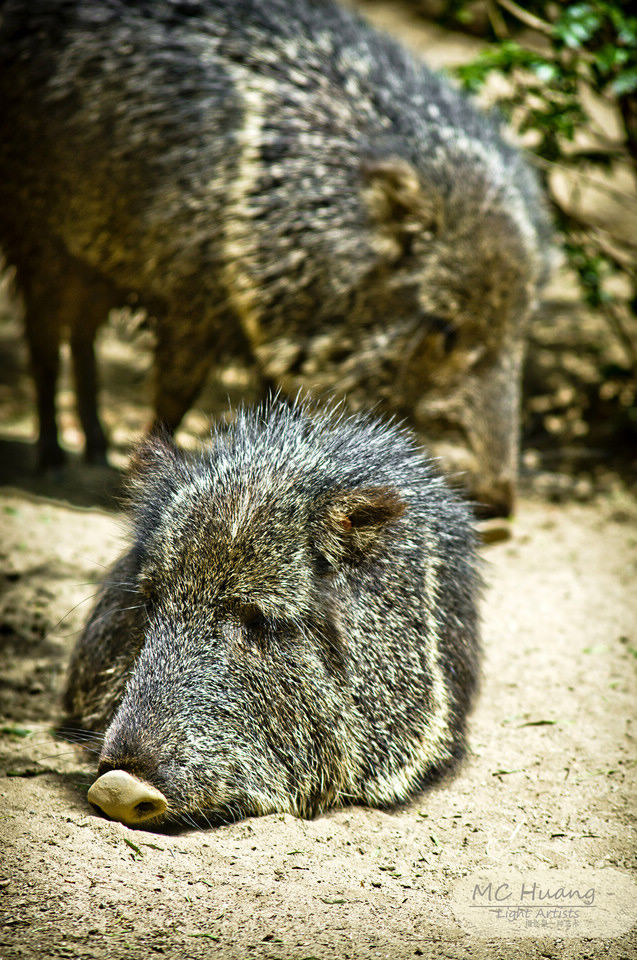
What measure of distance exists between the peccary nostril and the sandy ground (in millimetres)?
60

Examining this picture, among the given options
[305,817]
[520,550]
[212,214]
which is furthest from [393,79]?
[305,817]

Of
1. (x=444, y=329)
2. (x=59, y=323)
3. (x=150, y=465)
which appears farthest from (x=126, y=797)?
(x=59, y=323)

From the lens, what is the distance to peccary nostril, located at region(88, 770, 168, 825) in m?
2.26

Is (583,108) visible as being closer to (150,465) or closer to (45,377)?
(45,377)

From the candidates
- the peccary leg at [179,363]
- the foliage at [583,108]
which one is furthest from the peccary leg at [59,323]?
the foliage at [583,108]

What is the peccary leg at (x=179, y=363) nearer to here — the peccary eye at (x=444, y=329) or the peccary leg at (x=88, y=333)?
the peccary leg at (x=88, y=333)

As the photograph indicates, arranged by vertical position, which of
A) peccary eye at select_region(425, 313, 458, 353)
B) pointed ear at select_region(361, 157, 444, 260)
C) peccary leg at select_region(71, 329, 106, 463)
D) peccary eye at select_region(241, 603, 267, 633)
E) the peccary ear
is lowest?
peccary leg at select_region(71, 329, 106, 463)

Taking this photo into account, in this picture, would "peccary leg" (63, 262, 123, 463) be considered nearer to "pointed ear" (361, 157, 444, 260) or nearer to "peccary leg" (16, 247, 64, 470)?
"peccary leg" (16, 247, 64, 470)

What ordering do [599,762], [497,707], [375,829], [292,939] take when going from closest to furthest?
1. [292,939]
2. [375,829]
3. [599,762]
4. [497,707]

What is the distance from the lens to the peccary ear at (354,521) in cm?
257

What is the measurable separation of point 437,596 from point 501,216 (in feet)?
7.43

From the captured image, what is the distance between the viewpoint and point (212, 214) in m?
4.14

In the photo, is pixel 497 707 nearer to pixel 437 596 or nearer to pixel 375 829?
pixel 437 596

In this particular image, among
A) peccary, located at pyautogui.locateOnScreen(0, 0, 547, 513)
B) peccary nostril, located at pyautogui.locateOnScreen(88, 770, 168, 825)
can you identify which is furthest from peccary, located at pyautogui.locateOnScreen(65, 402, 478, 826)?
peccary, located at pyautogui.locateOnScreen(0, 0, 547, 513)
